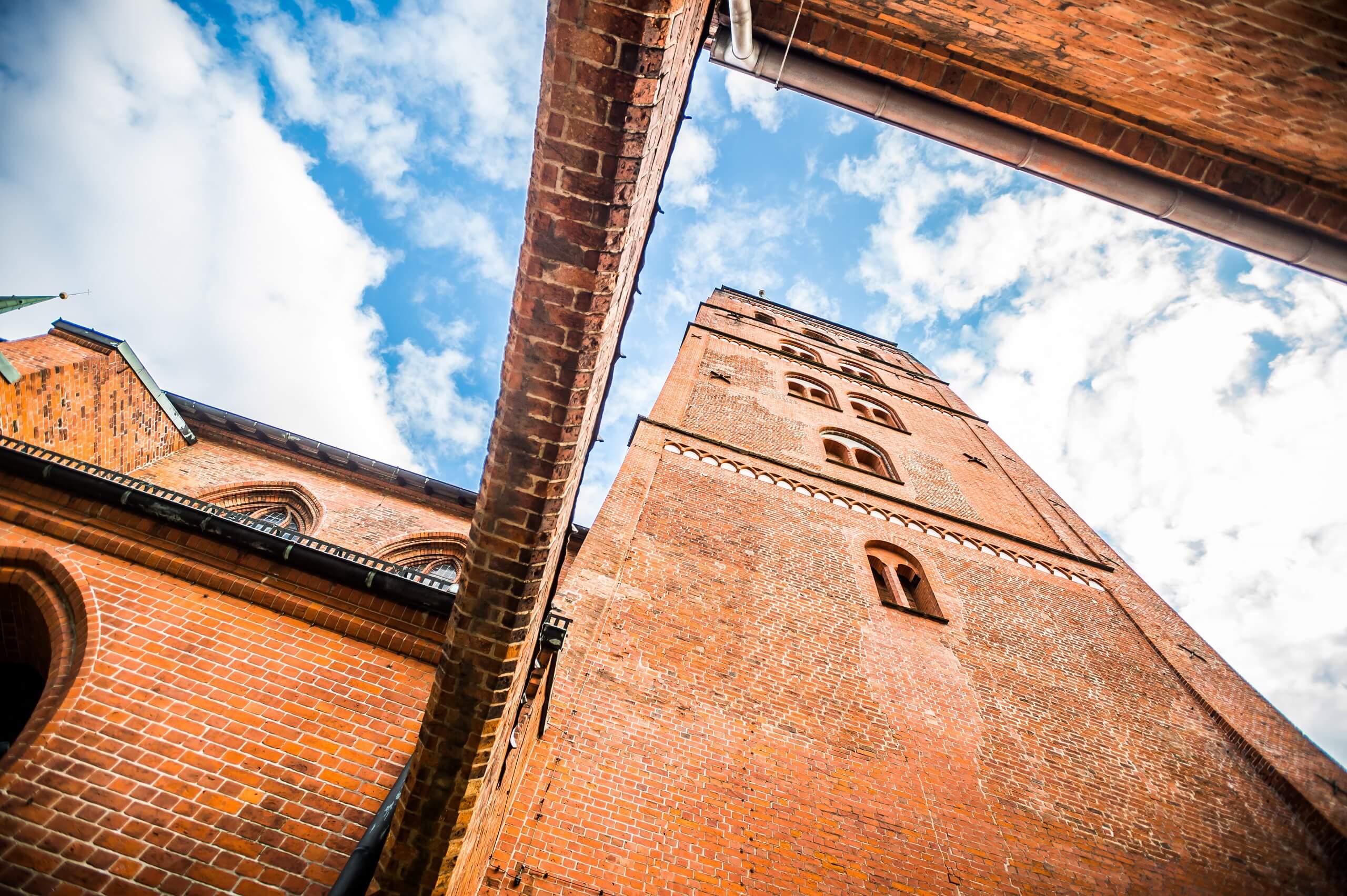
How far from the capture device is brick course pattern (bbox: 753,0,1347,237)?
8.50 feet

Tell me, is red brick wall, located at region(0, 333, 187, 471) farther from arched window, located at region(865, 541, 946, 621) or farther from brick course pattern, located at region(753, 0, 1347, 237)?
arched window, located at region(865, 541, 946, 621)

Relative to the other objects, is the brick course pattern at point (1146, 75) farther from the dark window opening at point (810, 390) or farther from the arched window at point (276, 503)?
the arched window at point (276, 503)

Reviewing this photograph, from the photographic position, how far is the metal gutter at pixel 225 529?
12.5 feet

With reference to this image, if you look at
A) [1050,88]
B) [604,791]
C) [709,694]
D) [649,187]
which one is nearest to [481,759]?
[604,791]

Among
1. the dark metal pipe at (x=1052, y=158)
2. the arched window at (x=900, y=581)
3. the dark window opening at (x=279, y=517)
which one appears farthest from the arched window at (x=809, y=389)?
the dark window opening at (x=279, y=517)

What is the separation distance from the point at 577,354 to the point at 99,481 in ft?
13.7

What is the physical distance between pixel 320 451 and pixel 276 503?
114 cm

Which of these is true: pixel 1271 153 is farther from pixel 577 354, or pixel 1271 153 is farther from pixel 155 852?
pixel 155 852

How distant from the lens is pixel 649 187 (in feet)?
7.38

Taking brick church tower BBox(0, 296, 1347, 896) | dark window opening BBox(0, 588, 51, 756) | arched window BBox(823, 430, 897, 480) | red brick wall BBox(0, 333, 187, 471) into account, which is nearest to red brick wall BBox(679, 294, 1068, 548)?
arched window BBox(823, 430, 897, 480)

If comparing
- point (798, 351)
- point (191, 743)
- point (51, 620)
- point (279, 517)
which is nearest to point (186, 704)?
point (191, 743)

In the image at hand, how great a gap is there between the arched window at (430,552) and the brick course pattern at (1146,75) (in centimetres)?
893

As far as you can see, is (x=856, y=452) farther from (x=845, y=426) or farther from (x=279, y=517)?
(x=279, y=517)

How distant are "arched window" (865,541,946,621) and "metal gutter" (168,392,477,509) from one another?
701 centimetres
